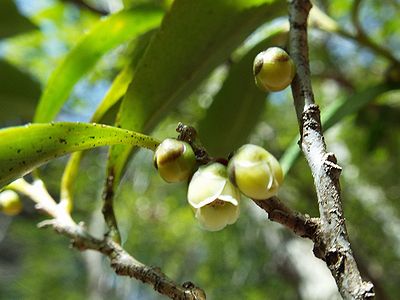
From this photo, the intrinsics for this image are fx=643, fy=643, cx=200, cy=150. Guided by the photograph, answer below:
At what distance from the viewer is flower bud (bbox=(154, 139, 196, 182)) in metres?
0.47

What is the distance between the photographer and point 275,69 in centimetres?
50

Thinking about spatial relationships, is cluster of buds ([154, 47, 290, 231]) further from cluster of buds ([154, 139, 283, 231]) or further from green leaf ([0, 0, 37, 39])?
green leaf ([0, 0, 37, 39])

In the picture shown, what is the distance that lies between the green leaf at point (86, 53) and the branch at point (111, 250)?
148 mm

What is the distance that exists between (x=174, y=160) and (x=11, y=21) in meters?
0.78

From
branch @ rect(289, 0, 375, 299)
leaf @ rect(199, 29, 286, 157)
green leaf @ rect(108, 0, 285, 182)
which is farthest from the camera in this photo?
leaf @ rect(199, 29, 286, 157)

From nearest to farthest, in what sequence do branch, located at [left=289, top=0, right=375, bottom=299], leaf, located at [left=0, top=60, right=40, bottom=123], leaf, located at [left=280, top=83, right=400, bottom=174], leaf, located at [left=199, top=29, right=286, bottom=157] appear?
1. branch, located at [left=289, top=0, right=375, bottom=299]
2. leaf, located at [left=280, top=83, right=400, bottom=174]
3. leaf, located at [left=199, top=29, right=286, bottom=157]
4. leaf, located at [left=0, top=60, right=40, bottom=123]

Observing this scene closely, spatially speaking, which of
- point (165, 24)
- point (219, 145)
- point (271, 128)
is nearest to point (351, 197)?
point (271, 128)

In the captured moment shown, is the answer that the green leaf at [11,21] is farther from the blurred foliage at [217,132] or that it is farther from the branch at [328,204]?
the branch at [328,204]

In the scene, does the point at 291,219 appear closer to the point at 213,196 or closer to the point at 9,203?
the point at 213,196

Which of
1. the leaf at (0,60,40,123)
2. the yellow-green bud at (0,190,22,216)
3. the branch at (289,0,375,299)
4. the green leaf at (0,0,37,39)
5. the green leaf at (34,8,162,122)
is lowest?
the branch at (289,0,375,299)

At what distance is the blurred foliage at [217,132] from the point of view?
0.86 metres

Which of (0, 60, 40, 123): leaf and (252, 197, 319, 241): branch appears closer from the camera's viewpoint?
(252, 197, 319, 241): branch

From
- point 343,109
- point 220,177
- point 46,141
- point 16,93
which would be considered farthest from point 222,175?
point 16,93

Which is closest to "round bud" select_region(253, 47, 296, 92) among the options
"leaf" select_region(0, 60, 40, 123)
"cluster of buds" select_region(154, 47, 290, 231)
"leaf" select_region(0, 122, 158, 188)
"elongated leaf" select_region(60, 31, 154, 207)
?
"cluster of buds" select_region(154, 47, 290, 231)
